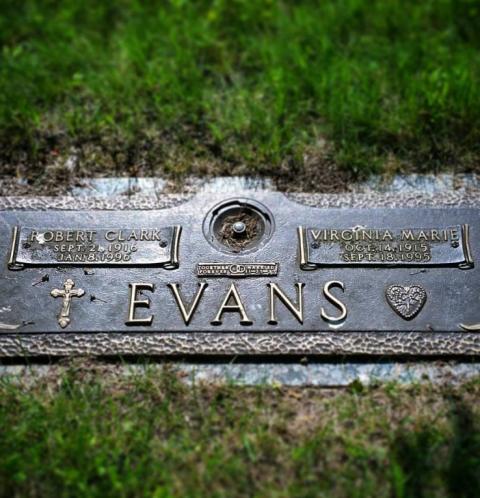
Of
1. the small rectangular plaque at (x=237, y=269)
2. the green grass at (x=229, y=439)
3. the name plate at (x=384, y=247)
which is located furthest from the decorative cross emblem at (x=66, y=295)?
the name plate at (x=384, y=247)

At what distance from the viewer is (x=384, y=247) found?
3.10 m

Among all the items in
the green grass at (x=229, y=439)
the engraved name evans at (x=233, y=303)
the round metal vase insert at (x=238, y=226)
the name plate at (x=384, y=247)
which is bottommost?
the green grass at (x=229, y=439)

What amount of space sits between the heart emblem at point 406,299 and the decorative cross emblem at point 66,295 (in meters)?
1.54

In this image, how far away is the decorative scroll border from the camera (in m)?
2.84

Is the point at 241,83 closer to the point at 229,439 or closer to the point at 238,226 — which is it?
the point at 238,226

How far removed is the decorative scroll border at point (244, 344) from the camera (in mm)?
2840

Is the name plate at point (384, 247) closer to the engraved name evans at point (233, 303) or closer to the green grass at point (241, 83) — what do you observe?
the engraved name evans at point (233, 303)

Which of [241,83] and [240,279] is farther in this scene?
[241,83]

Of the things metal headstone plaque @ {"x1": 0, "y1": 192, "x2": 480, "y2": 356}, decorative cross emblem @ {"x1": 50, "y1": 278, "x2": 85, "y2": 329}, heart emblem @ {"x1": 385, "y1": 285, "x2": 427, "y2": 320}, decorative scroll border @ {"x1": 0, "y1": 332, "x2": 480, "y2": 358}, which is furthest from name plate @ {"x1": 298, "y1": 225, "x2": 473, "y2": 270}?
decorative cross emblem @ {"x1": 50, "y1": 278, "x2": 85, "y2": 329}

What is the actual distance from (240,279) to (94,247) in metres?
0.80

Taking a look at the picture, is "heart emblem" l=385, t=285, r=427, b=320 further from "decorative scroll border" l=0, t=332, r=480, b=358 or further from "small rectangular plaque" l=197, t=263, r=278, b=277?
"small rectangular plaque" l=197, t=263, r=278, b=277

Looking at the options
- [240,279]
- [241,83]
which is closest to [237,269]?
[240,279]

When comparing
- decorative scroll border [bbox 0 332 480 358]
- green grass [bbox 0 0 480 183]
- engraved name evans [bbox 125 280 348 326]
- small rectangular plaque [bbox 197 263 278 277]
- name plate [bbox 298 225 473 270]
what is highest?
green grass [bbox 0 0 480 183]

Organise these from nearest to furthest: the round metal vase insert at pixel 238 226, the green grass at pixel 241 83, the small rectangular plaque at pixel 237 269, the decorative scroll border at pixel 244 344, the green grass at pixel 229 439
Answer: the green grass at pixel 229 439, the decorative scroll border at pixel 244 344, the small rectangular plaque at pixel 237 269, the round metal vase insert at pixel 238 226, the green grass at pixel 241 83
